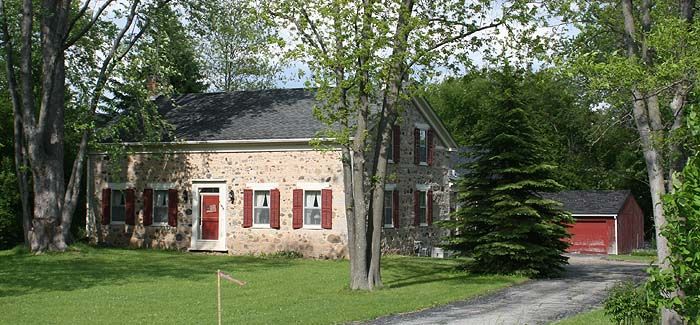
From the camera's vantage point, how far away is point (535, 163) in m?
22.8

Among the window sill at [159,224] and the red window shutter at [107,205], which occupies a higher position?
the red window shutter at [107,205]

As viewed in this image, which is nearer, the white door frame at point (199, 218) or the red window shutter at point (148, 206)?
the white door frame at point (199, 218)

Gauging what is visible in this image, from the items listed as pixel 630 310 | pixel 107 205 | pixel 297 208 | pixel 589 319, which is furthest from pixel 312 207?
pixel 630 310

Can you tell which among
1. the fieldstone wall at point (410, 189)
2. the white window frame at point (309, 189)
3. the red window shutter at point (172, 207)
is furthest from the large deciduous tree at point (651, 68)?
the red window shutter at point (172, 207)

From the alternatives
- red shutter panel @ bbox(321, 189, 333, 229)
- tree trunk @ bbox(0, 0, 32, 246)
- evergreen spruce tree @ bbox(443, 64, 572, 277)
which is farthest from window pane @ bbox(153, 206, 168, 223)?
evergreen spruce tree @ bbox(443, 64, 572, 277)

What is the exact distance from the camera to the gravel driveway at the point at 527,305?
13.3 meters

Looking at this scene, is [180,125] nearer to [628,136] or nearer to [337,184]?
[337,184]

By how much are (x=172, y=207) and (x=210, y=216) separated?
1439 millimetres

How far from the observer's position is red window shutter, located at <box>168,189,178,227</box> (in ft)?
94.1

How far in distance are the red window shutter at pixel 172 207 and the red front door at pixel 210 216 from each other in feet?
3.21

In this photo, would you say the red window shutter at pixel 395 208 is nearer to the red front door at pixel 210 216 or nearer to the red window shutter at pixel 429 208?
the red window shutter at pixel 429 208

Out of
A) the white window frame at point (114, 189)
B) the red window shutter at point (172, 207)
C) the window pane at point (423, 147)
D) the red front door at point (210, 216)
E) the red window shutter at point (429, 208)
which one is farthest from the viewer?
the red window shutter at point (429, 208)

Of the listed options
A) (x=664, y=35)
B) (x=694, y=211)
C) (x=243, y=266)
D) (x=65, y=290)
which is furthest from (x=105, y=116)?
(x=694, y=211)

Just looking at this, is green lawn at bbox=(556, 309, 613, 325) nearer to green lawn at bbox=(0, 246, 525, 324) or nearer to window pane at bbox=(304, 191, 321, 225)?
green lawn at bbox=(0, 246, 525, 324)
